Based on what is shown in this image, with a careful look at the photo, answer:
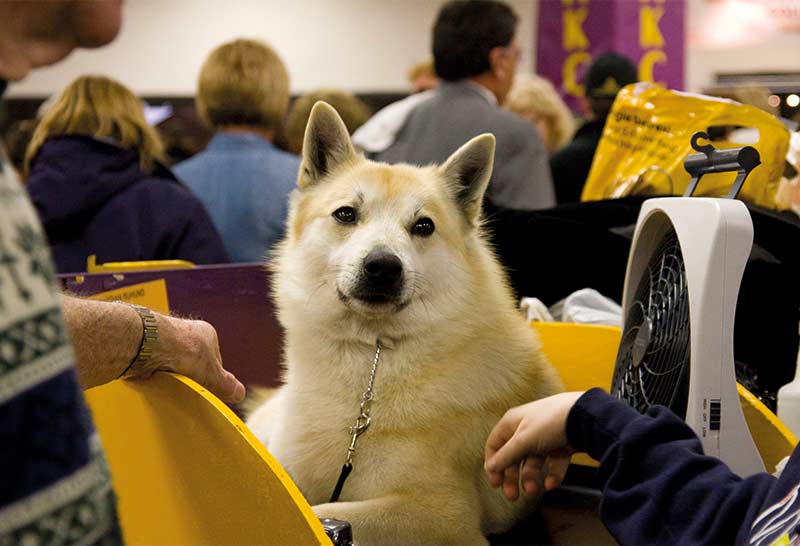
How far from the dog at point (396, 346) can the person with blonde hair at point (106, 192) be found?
990mm

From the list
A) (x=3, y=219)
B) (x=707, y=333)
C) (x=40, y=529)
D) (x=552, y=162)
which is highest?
(x=3, y=219)

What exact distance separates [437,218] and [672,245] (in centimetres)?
49

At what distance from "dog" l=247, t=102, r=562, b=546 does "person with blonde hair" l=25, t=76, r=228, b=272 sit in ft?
3.25

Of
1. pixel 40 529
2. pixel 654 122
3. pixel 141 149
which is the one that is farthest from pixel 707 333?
pixel 141 149

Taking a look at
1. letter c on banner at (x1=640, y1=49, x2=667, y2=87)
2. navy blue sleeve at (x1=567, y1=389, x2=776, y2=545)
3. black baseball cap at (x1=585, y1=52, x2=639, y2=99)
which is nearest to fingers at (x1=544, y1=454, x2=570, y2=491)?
navy blue sleeve at (x1=567, y1=389, x2=776, y2=545)

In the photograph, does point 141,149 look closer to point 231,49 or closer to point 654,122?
point 231,49

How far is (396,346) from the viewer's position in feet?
4.81

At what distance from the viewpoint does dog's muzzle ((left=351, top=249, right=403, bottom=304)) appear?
57.6 inches

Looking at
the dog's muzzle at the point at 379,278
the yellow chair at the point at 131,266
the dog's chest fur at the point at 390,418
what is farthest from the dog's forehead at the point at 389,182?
the yellow chair at the point at 131,266

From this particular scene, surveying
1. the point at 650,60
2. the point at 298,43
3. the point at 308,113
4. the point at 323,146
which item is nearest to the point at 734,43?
the point at 650,60

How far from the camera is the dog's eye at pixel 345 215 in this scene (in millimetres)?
1602

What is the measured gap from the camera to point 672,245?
4.09 ft

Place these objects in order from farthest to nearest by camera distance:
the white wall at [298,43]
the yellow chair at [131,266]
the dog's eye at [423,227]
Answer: the white wall at [298,43] < the yellow chair at [131,266] < the dog's eye at [423,227]

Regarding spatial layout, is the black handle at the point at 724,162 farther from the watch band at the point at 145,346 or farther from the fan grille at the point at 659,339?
the watch band at the point at 145,346
